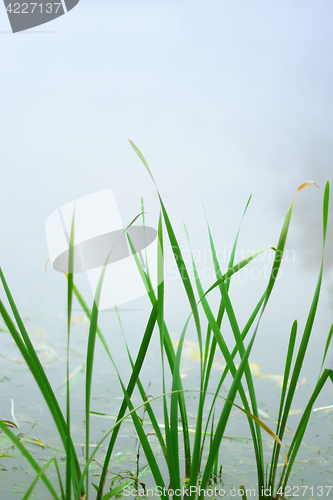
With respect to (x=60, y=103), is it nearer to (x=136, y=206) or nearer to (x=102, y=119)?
(x=102, y=119)

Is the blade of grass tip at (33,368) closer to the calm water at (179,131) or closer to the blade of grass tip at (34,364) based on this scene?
the blade of grass tip at (34,364)

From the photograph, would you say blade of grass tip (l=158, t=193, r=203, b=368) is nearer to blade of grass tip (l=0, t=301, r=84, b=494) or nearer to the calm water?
blade of grass tip (l=0, t=301, r=84, b=494)

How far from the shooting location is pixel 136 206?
1.56m

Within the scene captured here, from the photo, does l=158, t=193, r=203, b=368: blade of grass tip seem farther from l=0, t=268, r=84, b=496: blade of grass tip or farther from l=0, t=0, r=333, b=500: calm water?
l=0, t=0, r=333, b=500: calm water

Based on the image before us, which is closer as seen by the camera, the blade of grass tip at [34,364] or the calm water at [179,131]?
the blade of grass tip at [34,364]

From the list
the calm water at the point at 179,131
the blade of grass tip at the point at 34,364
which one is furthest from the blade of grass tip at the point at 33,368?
the calm water at the point at 179,131

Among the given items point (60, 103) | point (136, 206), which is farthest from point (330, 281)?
point (60, 103)

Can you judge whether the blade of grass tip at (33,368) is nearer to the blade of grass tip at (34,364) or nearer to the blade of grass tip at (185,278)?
the blade of grass tip at (34,364)

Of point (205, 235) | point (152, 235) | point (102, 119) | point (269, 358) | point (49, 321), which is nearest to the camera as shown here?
point (152, 235)

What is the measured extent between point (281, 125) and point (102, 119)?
0.91m

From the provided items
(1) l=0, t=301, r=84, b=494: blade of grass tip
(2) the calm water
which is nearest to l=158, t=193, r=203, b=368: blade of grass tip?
(1) l=0, t=301, r=84, b=494: blade of grass tip

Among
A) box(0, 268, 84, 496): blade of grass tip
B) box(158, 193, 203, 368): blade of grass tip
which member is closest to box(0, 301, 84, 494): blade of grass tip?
box(0, 268, 84, 496): blade of grass tip

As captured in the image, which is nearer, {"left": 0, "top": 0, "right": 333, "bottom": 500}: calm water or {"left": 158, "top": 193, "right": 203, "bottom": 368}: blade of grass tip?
{"left": 158, "top": 193, "right": 203, "bottom": 368}: blade of grass tip

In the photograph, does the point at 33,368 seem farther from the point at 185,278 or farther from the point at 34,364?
the point at 185,278
